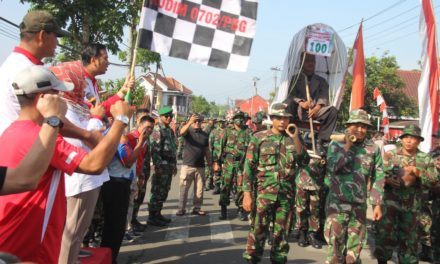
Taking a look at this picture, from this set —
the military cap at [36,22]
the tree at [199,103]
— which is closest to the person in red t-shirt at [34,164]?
the military cap at [36,22]

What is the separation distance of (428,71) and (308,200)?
9.48 ft

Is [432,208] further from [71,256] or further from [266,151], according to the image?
[71,256]

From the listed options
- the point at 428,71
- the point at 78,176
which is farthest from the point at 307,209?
the point at 78,176

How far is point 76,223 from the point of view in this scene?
11.3 ft

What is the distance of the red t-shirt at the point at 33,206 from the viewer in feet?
6.86

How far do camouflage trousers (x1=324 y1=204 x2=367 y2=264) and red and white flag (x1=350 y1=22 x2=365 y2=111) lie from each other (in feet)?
10.2

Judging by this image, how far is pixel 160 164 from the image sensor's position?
794 cm

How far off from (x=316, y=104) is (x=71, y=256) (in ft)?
15.2

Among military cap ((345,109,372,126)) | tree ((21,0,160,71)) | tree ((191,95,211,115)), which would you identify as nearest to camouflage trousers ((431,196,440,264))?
military cap ((345,109,372,126))

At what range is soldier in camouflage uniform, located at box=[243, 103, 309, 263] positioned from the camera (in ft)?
16.8

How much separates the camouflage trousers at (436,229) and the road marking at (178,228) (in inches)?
155

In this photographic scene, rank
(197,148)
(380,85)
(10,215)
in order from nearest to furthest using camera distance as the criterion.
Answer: (10,215) → (197,148) → (380,85)

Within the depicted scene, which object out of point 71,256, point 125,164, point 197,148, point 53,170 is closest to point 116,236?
point 125,164

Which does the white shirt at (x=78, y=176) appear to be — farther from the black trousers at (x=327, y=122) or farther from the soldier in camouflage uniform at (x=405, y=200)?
the black trousers at (x=327, y=122)
